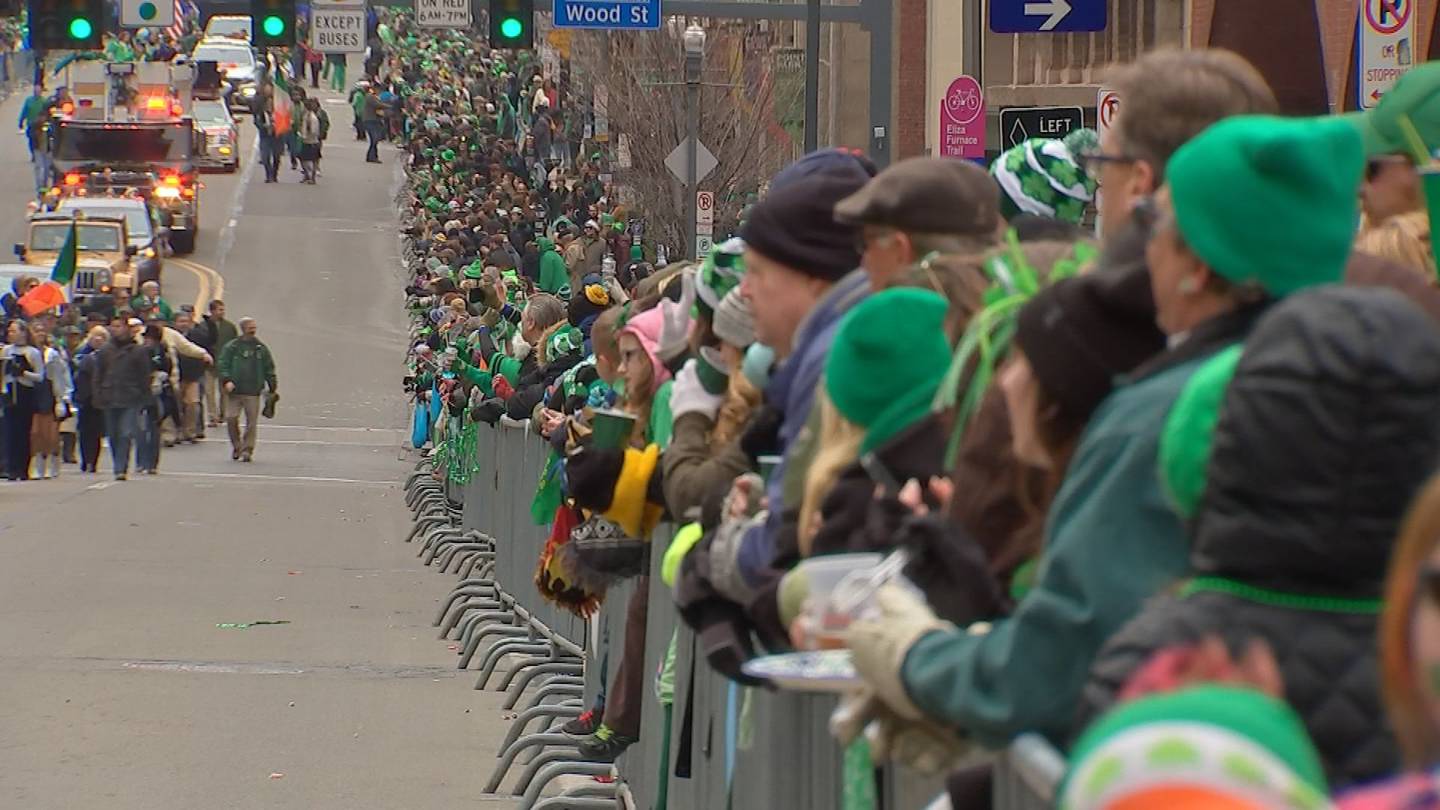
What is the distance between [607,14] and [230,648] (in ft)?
51.9

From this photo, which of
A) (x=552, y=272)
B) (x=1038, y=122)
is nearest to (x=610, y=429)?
(x=1038, y=122)

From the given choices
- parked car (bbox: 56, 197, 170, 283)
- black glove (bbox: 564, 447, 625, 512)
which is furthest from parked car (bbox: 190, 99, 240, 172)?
black glove (bbox: 564, 447, 625, 512)

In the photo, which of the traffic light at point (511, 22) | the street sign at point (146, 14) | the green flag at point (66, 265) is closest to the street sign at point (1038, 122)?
the traffic light at point (511, 22)

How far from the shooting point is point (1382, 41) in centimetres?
1260

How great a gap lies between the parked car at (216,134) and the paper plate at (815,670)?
7087cm

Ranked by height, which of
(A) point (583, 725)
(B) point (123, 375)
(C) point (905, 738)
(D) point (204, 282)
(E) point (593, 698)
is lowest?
(D) point (204, 282)

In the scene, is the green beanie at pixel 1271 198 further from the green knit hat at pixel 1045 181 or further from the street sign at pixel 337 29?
the street sign at pixel 337 29

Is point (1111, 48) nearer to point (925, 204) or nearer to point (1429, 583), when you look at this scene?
point (925, 204)

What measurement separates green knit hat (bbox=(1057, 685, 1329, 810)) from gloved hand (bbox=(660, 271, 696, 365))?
5.71 meters

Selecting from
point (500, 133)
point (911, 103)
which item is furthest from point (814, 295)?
point (500, 133)

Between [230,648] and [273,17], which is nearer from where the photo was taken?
[230,648]

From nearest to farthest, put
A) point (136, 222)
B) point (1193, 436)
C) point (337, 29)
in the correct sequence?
point (1193, 436), point (337, 29), point (136, 222)

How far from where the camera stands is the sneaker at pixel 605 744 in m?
8.62

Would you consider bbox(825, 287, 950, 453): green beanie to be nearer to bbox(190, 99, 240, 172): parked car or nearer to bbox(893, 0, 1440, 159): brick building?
bbox(893, 0, 1440, 159): brick building
